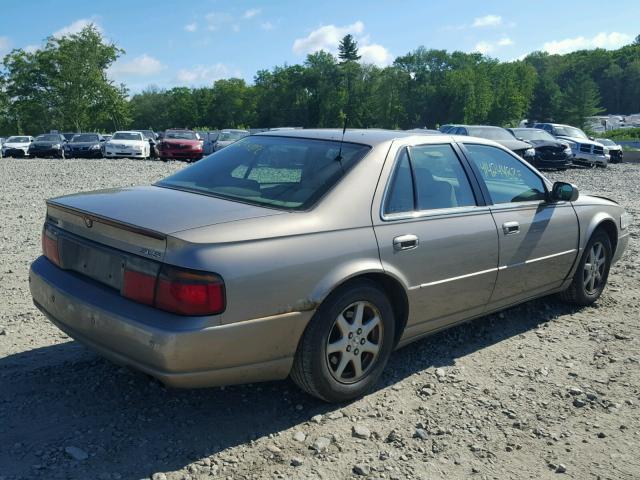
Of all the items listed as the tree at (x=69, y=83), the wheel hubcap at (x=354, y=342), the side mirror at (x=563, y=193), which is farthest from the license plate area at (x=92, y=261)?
the tree at (x=69, y=83)

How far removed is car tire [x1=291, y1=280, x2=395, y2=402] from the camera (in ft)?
10.6

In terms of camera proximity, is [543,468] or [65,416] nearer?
[543,468]

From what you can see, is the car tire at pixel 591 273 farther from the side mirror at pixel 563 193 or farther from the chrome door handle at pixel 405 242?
the chrome door handle at pixel 405 242

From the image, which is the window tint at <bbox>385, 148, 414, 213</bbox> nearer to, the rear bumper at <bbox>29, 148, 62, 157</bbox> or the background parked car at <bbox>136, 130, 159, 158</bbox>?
the background parked car at <bbox>136, 130, 159, 158</bbox>

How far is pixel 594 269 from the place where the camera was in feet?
17.7

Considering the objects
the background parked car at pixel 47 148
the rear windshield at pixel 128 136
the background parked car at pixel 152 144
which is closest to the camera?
the rear windshield at pixel 128 136

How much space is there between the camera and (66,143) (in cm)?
3212

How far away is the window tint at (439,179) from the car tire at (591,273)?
5.44ft

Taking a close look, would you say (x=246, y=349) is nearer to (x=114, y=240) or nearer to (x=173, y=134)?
(x=114, y=240)

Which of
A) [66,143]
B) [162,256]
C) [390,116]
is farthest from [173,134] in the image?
[390,116]

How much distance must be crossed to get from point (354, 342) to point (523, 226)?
175 cm

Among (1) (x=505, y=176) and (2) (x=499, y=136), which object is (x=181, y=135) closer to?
(2) (x=499, y=136)

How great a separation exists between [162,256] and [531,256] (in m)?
2.84

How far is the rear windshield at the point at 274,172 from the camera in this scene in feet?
11.4
